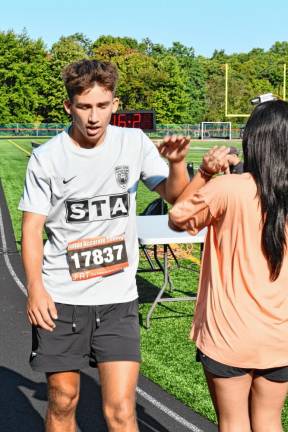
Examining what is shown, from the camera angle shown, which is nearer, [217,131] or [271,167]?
[271,167]

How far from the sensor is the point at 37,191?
131 inches

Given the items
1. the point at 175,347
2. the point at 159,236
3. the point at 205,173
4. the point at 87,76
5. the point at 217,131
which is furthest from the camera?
the point at 217,131

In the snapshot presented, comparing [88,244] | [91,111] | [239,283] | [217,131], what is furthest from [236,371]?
[217,131]

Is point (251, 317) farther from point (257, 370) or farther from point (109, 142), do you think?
point (109, 142)

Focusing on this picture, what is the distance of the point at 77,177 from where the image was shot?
11.0 feet

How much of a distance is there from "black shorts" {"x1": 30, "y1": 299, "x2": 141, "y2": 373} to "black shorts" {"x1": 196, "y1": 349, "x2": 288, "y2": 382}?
0.64 meters

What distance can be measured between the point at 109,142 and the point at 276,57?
11640cm

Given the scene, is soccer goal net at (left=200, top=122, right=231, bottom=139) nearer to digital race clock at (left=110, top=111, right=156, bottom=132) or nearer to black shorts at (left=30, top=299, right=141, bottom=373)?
digital race clock at (left=110, top=111, right=156, bottom=132)

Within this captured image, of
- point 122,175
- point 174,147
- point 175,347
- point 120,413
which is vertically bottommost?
point 175,347

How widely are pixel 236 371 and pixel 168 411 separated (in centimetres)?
220

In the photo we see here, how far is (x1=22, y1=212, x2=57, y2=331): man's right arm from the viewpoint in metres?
3.33

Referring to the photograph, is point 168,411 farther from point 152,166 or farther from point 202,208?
point 202,208

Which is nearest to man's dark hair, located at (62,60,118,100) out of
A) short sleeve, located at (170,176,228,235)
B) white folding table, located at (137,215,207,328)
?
short sleeve, located at (170,176,228,235)

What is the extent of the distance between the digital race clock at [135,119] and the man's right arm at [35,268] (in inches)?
344
